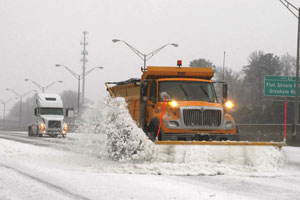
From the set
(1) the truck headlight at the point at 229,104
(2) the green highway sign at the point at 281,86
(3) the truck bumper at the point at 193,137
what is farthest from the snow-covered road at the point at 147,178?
(2) the green highway sign at the point at 281,86

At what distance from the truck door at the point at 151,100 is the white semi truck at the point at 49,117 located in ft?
80.8

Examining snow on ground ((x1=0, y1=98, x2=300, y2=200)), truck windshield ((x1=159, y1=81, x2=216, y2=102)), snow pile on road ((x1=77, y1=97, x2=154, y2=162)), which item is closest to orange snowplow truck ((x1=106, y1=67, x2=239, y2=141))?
truck windshield ((x1=159, y1=81, x2=216, y2=102))

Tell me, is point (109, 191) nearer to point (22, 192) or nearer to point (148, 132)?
point (22, 192)

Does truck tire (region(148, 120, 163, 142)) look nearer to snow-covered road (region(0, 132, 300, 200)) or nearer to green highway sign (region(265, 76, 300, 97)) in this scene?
snow-covered road (region(0, 132, 300, 200))

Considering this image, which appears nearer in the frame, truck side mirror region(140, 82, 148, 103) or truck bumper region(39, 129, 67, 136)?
truck side mirror region(140, 82, 148, 103)

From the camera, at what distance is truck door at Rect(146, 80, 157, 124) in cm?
1407

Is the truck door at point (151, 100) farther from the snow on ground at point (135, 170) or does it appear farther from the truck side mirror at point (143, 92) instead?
the snow on ground at point (135, 170)

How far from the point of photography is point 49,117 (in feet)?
128

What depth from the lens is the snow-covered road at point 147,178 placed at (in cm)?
841

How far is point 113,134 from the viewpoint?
13.1 metres

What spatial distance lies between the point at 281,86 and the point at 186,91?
23.1 meters

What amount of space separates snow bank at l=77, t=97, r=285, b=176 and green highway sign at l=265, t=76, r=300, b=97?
79.7 feet

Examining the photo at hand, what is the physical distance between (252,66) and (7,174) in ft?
337

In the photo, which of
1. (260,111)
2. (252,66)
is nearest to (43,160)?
(260,111)
